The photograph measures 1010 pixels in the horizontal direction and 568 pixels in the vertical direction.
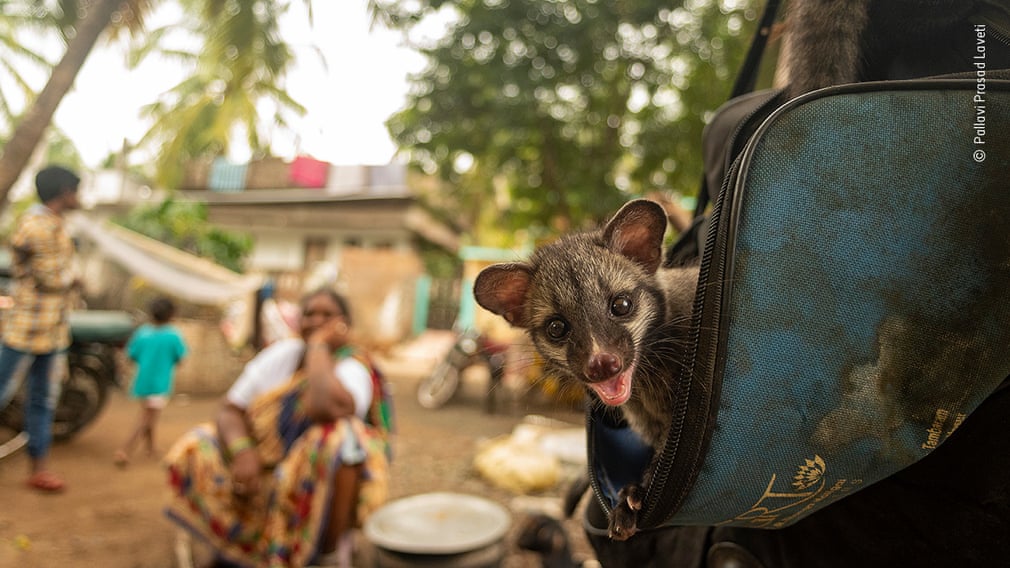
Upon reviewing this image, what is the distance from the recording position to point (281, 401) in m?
3.48

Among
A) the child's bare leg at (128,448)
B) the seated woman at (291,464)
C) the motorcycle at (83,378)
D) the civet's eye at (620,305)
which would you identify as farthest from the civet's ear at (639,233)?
the motorcycle at (83,378)

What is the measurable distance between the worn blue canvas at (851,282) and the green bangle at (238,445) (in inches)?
118

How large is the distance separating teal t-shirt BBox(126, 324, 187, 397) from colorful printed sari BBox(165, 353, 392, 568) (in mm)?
2632

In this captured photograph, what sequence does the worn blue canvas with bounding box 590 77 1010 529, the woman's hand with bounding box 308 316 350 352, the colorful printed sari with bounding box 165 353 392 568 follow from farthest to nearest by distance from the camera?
1. the woman's hand with bounding box 308 316 350 352
2. the colorful printed sari with bounding box 165 353 392 568
3. the worn blue canvas with bounding box 590 77 1010 529

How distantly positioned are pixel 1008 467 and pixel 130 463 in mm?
6445

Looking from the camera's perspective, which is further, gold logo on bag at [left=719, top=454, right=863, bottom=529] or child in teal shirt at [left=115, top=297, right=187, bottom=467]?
child in teal shirt at [left=115, top=297, right=187, bottom=467]

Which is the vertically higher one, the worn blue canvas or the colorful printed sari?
the worn blue canvas

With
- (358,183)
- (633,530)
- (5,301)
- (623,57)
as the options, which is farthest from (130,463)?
(358,183)

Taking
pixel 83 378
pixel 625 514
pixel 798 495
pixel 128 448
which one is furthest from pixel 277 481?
pixel 83 378

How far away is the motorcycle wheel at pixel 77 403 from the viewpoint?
5.72 meters

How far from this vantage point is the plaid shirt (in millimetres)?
4223

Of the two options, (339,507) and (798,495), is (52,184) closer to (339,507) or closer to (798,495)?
(339,507)

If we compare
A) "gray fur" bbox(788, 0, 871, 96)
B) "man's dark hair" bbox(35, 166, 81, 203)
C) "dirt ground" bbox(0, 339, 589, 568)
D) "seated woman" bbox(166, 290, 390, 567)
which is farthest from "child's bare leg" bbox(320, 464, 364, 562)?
"man's dark hair" bbox(35, 166, 81, 203)

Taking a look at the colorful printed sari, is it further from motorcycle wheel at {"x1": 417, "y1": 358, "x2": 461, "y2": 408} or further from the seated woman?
motorcycle wheel at {"x1": 417, "y1": 358, "x2": 461, "y2": 408}
